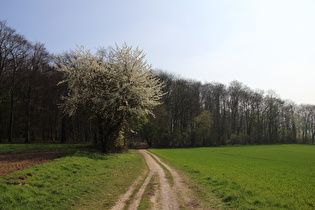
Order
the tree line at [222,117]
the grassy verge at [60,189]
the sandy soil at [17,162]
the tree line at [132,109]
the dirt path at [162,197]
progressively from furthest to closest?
the tree line at [222,117], the tree line at [132,109], the sandy soil at [17,162], the dirt path at [162,197], the grassy verge at [60,189]

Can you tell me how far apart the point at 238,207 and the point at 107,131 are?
21.6 meters

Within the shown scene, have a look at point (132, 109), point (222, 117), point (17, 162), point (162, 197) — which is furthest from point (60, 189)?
point (222, 117)

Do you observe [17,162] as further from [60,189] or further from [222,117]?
[222,117]

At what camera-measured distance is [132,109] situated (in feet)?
85.1

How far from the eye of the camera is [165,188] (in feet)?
38.0

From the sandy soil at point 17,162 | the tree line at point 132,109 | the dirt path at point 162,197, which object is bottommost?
the dirt path at point 162,197

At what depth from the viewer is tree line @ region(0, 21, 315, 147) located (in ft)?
89.7

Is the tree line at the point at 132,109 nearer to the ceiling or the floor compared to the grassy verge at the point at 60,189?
nearer to the ceiling

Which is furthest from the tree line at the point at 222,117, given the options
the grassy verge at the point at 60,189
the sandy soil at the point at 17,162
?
the grassy verge at the point at 60,189

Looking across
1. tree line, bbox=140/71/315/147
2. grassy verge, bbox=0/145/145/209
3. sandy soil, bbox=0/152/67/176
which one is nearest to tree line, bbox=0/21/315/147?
tree line, bbox=140/71/315/147

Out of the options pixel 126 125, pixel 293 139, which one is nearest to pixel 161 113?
pixel 126 125

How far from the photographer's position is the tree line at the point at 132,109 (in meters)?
27.3

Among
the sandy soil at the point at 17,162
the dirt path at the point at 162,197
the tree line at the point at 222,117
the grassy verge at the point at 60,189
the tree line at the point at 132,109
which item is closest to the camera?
the grassy verge at the point at 60,189

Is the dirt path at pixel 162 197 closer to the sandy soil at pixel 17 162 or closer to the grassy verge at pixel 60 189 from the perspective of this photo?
the grassy verge at pixel 60 189
